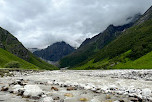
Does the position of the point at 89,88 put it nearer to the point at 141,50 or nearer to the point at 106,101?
the point at 106,101

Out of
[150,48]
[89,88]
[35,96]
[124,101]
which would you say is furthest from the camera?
[150,48]

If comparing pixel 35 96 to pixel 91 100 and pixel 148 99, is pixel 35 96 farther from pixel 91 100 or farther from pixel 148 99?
pixel 148 99

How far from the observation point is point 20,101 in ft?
29.9

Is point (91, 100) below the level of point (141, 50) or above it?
below

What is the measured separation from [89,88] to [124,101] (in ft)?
19.4

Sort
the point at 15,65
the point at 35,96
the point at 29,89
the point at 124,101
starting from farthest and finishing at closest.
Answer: the point at 15,65 < the point at 29,89 < the point at 35,96 < the point at 124,101

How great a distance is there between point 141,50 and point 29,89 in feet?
444

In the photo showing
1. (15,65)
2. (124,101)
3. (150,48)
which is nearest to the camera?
(124,101)

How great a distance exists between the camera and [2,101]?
8.80 metres

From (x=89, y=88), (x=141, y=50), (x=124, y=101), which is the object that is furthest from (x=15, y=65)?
(x=141, y=50)

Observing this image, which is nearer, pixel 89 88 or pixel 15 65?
pixel 89 88

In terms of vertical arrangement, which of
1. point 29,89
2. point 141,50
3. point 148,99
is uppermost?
point 141,50

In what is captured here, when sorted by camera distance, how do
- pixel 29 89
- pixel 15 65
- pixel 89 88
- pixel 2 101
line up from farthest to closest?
pixel 15 65, pixel 89 88, pixel 29 89, pixel 2 101

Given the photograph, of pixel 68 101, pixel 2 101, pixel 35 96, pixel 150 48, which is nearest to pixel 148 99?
pixel 68 101
